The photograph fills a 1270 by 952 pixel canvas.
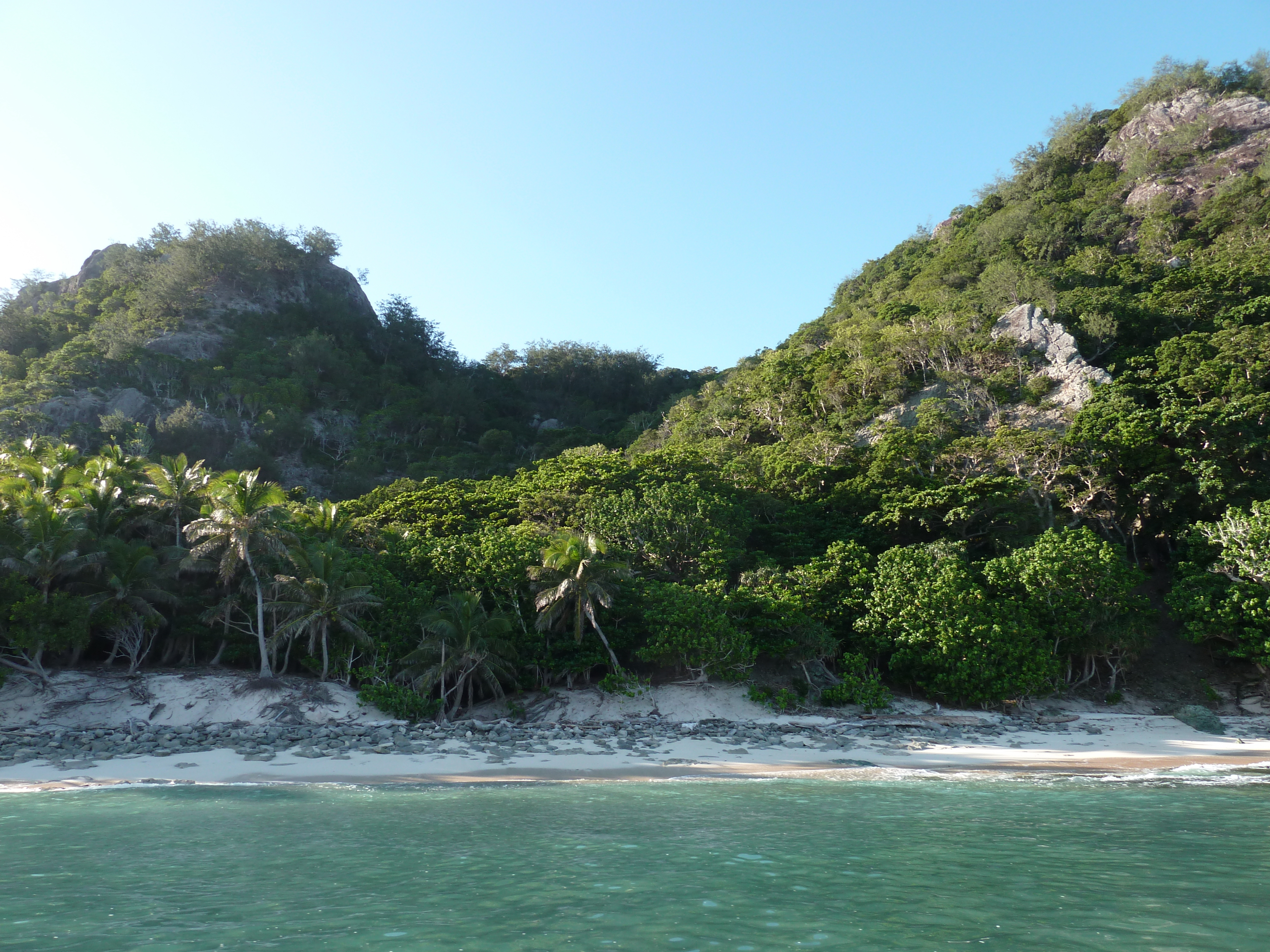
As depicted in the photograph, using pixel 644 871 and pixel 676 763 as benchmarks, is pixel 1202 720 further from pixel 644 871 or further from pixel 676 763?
pixel 644 871

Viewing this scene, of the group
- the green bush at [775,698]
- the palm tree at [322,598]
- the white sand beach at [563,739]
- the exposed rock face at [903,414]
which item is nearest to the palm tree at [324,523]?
the palm tree at [322,598]

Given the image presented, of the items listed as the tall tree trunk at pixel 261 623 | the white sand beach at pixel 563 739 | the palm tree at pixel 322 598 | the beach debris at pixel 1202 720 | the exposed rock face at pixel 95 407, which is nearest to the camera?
the white sand beach at pixel 563 739

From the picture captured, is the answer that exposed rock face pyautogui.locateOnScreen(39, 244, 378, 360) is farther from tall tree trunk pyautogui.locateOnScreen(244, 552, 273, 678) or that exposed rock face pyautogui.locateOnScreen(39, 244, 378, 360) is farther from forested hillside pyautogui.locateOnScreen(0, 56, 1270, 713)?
tall tree trunk pyautogui.locateOnScreen(244, 552, 273, 678)

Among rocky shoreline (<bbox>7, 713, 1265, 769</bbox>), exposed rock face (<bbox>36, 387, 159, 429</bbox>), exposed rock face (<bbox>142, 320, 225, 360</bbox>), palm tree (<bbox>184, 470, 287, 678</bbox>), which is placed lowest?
rocky shoreline (<bbox>7, 713, 1265, 769</bbox>)

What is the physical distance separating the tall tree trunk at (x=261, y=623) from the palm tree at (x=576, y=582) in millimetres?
10483

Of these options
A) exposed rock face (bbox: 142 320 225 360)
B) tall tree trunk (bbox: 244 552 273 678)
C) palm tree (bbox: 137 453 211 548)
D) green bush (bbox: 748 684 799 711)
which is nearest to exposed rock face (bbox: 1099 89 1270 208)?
green bush (bbox: 748 684 799 711)

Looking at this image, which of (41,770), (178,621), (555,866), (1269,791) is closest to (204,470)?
(178,621)

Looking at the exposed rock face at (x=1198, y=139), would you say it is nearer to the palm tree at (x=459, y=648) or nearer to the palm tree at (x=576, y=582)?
the palm tree at (x=576, y=582)

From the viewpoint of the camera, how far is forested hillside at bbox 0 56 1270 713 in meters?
27.2

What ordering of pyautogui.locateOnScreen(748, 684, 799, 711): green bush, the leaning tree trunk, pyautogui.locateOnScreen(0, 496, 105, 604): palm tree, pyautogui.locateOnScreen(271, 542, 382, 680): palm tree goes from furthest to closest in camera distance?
pyautogui.locateOnScreen(748, 684, 799, 711): green bush, the leaning tree trunk, pyautogui.locateOnScreen(271, 542, 382, 680): palm tree, pyautogui.locateOnScreen(0, 496, 105, 604): palm tree

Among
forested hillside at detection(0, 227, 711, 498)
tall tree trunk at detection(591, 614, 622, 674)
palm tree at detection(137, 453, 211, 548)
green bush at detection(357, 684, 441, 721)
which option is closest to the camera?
green bush at detection(357, 684, 441, 721)

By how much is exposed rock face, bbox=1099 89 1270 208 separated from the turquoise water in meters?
59.7

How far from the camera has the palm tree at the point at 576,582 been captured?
2734 centimetres

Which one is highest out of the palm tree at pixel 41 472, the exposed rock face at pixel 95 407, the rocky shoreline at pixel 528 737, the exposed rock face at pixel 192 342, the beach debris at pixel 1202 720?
the exposed rock face at pixel 192 342
